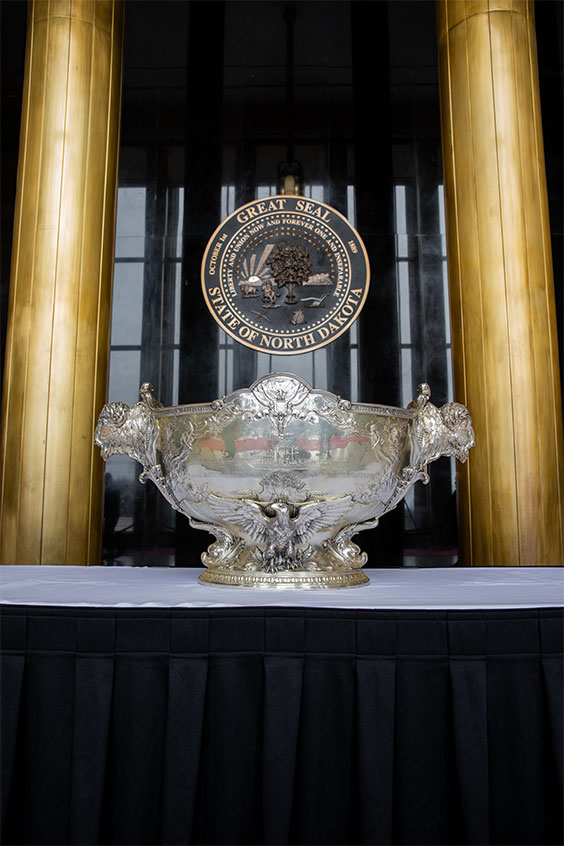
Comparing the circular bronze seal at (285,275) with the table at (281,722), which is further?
the circular bronze seal at (285,275)

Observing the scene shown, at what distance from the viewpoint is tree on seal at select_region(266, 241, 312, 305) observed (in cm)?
194

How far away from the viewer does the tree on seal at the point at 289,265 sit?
1.94m

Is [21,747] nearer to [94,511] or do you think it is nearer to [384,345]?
[94,511]

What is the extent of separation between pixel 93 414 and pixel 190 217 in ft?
2.42

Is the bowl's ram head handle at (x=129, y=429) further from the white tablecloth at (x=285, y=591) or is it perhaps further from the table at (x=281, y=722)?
the table at (x=281, y=722)

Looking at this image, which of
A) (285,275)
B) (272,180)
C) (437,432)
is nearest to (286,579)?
(437,432)

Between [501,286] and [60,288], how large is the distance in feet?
4.03

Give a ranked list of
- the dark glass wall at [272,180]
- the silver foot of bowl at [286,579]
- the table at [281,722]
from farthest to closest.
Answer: the dark glass wall at [272,180] → the silver foot of bowl at [286,579] → the table at [281,722]

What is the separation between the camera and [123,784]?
2.01ft

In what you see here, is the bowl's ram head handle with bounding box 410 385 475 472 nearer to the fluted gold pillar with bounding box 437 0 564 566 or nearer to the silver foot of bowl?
the silver foot of bowl

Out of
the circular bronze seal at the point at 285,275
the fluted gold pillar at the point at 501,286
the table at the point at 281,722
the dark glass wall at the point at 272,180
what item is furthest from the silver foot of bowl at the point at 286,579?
the circular bronze seal at the point at 285,275

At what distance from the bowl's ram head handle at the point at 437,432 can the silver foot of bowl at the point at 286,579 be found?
19 centimetres

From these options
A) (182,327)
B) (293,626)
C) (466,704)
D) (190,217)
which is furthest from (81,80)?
(466,704)

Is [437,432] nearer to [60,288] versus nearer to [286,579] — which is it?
[286,579]
